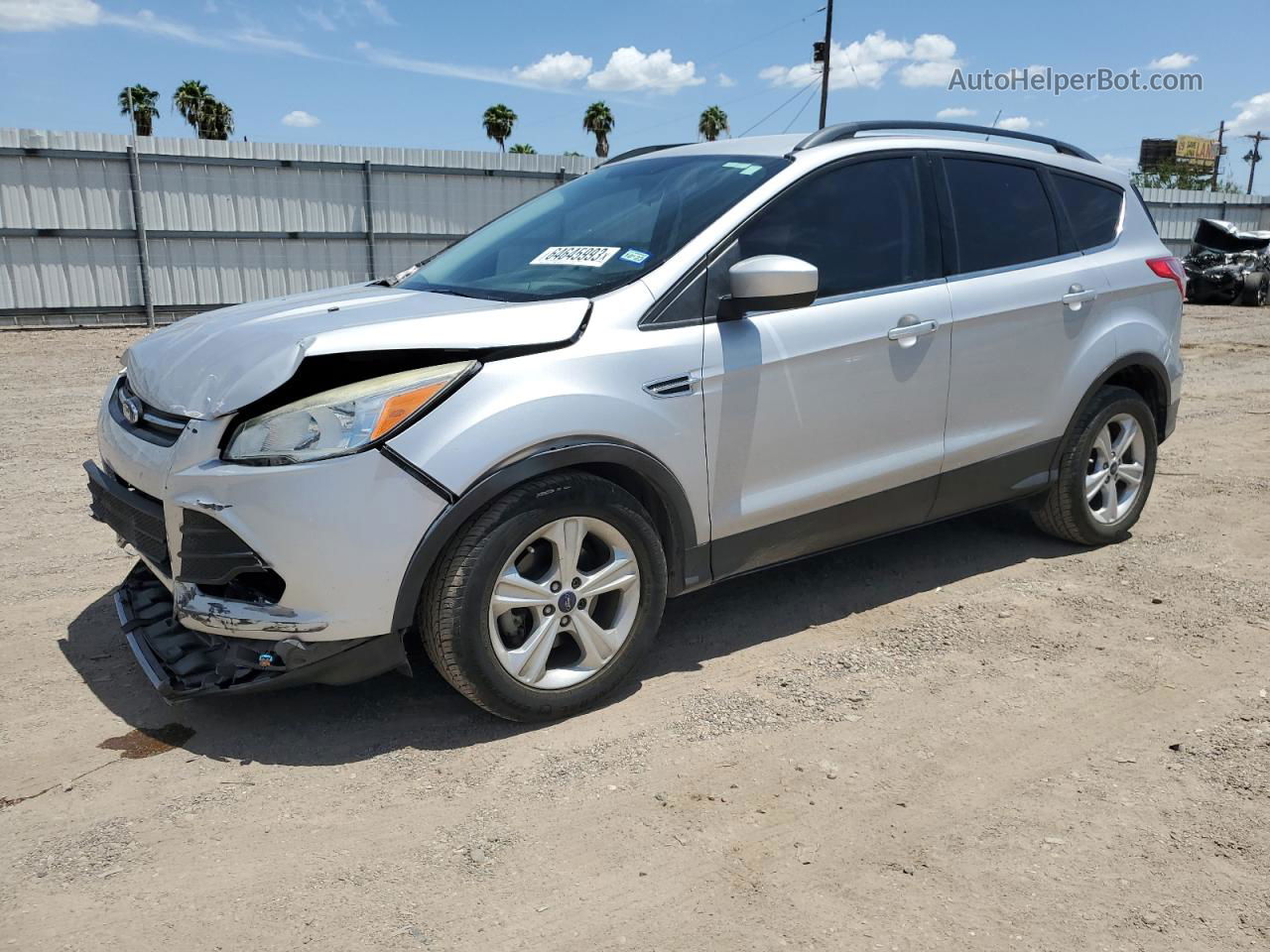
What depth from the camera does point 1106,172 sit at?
16.7ft

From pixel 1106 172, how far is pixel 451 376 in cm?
368

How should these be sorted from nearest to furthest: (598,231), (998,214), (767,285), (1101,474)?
(767,285) < (598,231) < (998,214) < (1101,474)

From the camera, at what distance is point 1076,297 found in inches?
182

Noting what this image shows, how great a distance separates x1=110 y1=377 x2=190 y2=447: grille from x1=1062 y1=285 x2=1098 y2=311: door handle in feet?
11.9

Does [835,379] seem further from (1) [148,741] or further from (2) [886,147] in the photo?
(1) [148,741]

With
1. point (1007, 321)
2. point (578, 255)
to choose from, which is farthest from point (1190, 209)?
point (578, 255)

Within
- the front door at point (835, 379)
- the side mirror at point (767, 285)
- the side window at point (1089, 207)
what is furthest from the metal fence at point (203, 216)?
the side mirror at point (767, 285)

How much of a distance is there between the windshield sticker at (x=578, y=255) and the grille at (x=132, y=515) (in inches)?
62.8

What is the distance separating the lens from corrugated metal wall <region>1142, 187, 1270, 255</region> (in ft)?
87.8

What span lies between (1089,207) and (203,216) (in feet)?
46.0

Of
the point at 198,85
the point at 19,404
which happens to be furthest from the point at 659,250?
the point at 198,85

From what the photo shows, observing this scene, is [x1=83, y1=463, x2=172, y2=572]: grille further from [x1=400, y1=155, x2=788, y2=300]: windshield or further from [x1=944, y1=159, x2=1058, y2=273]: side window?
[x1=944, y1=159, x2=1058, y2=273]: side window

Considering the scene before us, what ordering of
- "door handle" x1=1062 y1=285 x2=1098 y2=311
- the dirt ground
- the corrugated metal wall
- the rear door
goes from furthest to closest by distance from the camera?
the corrugated metal wall, "door handle" x1=1062 y1=285 x2=1098 y2=311, the rear door, the dirt ground

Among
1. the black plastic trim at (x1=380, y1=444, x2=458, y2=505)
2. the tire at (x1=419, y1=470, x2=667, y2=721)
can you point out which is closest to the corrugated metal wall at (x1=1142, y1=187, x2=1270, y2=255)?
the tire at (x1=419, y1=470, x2=667, y2=721)
